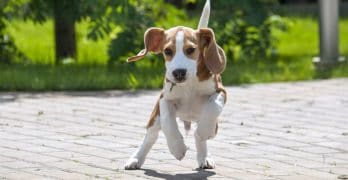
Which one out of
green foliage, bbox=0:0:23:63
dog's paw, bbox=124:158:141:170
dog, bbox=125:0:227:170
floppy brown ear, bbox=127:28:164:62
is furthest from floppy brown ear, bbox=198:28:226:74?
green foliage, bbox=0:0:23:63

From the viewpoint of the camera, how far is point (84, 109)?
26.5 feet

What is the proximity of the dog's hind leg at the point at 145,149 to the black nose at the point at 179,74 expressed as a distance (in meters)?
0.53

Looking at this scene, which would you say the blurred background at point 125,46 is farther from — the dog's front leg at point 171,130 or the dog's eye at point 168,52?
the dog's eye at point 168,52

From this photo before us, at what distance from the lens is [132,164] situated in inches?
221

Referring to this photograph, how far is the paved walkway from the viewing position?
559 cm

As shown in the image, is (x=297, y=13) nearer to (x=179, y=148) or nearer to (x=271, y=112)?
(x=271, y=112)

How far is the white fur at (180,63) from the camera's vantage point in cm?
520

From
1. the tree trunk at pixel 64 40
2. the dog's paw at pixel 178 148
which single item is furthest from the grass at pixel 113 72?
the dog's paw at pixel 178 148

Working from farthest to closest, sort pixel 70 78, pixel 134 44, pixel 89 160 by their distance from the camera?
pixel 134 44, pixel 70 78, pixel 89 160

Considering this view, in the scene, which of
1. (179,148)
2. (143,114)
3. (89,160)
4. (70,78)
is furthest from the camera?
(70,78)

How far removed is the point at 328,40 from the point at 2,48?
12.2ft

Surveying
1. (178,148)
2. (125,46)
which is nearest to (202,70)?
(178,148)

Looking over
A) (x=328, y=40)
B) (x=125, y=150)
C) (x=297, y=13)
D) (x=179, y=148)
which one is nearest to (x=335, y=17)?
(x=328, y=40)

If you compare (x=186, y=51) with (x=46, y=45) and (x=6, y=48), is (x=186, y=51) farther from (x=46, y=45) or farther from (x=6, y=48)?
(x=46, y=45)
